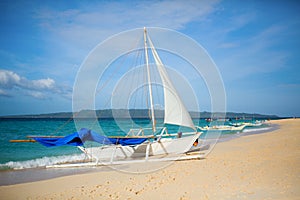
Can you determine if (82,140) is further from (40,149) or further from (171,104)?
(40,149)

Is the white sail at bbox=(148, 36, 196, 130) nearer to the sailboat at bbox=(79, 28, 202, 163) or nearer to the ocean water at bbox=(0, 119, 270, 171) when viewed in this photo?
the sailboat at bbox=(79, 28, 202, 163)

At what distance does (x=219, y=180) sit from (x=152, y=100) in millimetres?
6029

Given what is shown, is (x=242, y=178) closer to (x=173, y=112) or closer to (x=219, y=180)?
(x=219, y=180)

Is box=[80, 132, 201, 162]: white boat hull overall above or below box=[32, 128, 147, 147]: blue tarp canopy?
below

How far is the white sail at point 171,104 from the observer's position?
1173cm

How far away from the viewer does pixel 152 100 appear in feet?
40.1

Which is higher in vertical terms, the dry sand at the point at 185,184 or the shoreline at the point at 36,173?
the dry sand at the point at 185,184

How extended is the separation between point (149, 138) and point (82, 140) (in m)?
3.54

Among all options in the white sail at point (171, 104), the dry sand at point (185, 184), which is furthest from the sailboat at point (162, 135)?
the dry sand at point (185, 184)

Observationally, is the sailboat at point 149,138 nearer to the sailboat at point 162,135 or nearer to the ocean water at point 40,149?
the sailboat at point 162,135

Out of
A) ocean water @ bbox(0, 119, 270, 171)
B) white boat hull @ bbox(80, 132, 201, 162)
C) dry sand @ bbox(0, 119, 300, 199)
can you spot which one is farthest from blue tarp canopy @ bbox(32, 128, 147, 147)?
dry sand @ bbox(0, 119, 300, 199)

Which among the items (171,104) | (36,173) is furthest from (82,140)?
(171,104)

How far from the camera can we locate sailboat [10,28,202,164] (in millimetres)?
11570

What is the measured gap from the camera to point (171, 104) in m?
12.2
